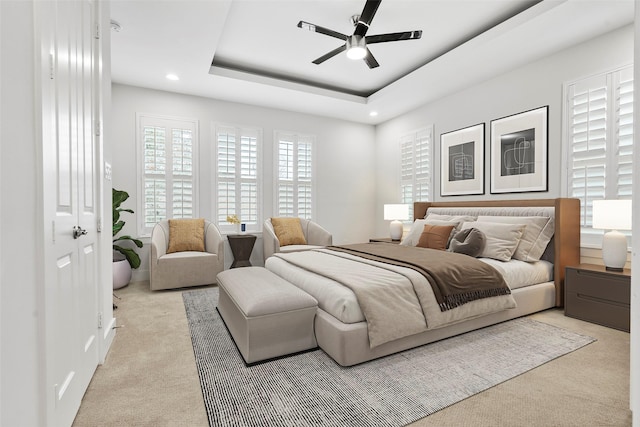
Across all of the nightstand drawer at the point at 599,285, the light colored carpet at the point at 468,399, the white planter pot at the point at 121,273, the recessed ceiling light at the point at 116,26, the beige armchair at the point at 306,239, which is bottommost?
the light colored carpet at the point at 468,399

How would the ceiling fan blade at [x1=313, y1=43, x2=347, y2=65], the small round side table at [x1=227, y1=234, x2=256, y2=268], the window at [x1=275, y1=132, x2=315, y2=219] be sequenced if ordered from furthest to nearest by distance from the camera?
the window at [x1=275, y1=132, x2=315, y2=219], the small round side table at [x1=227, y1=234, x2=256, y2=268], the ceiling fan blade at [x1=313, y1=43, x2=347, y2=65]

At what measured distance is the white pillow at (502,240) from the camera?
10.6 feet

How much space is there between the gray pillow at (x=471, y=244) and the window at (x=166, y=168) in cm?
387

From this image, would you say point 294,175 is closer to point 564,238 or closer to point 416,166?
point 416,166

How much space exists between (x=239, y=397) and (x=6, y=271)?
49.2 inches

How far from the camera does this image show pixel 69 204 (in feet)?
5.03

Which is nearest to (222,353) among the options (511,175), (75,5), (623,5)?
(75,5)

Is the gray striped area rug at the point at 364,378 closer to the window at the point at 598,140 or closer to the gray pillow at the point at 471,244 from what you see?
the gray pillow at the point at 471,244

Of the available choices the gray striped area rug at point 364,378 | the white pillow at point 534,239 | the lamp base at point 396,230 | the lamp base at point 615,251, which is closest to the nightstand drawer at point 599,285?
the lamp base at point 615,251

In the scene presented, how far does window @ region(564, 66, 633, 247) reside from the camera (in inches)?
119

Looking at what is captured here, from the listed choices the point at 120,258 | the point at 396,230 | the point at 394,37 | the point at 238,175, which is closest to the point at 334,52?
the point at 394,37

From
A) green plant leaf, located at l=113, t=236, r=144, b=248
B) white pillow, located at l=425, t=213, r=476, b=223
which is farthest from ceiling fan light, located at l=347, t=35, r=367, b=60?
green plant leaf, located at l=113, t=236, r=144, b=248

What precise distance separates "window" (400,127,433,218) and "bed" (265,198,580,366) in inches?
49.2

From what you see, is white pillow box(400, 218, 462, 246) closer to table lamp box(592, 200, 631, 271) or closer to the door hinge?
table lamp box(592, 200, 631, 271)
